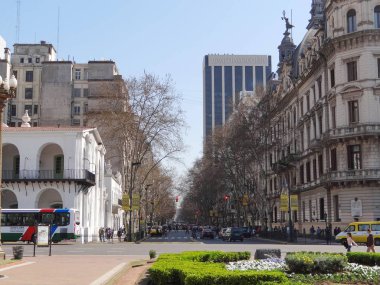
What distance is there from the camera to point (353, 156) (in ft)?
173

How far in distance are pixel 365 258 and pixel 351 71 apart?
36.8m

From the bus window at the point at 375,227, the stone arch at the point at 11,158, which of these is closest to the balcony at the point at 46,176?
the stone arch at the point at 11,158

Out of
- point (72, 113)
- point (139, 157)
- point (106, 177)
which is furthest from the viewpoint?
point (72, 113)

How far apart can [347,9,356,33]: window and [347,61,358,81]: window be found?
315 centimetres

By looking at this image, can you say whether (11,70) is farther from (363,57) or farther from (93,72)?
(363,57)

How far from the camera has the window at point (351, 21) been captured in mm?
53062

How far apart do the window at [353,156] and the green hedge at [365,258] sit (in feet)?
111

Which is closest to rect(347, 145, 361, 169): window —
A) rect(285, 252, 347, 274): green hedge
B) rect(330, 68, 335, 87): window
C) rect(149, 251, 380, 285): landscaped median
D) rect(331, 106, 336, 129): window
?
rect(331, 106, 336, 129): window

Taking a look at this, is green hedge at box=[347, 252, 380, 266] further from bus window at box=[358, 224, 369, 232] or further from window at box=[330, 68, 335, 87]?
window at box=[330, 68, 335, 87]

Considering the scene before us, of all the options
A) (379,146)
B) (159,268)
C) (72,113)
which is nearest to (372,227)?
(379,146)

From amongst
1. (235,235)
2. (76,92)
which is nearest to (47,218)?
(235,235)

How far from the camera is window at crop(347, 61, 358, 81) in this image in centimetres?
5288

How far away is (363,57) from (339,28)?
390cm

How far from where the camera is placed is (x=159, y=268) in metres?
14.2
